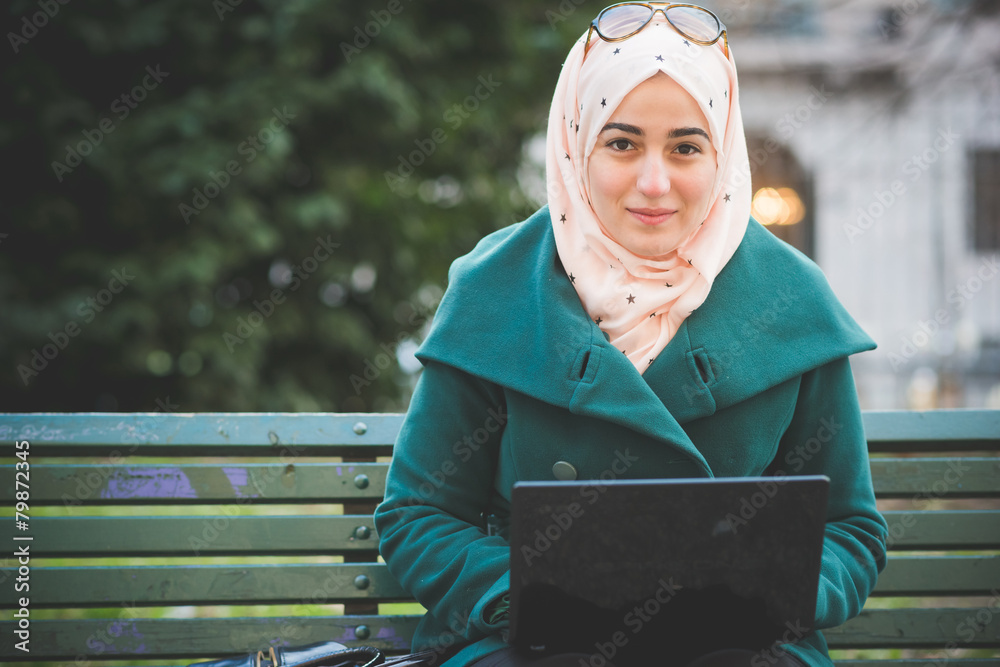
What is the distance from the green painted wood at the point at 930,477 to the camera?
230 centimetres

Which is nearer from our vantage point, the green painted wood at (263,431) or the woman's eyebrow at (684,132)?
the woman's eyebrow at (684,132)

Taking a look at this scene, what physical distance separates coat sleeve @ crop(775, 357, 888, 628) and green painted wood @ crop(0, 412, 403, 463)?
40.1 inches

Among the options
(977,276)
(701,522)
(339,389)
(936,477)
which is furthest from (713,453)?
(977,276)

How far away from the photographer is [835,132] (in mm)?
11273

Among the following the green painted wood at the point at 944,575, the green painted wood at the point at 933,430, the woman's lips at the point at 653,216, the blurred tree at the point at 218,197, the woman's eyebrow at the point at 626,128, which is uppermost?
the blurred tree at the point at 218,197

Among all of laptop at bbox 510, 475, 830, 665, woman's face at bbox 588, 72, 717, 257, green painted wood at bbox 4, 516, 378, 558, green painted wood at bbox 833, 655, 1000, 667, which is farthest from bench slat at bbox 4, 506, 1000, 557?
woman's face at bbox 588, 72, 717, 257

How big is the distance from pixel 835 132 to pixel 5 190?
9.73 metres

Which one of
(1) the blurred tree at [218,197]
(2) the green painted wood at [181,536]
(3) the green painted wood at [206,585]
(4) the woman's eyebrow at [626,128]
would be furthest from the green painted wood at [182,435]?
(1) the blurred tree at [218,197]

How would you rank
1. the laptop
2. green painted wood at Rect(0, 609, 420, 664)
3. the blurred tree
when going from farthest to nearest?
1. the blurred tree
2. green painted wood at Rect(0, 609, 420, 664)
3. the laptop

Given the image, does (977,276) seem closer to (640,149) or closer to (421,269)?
(421,269)

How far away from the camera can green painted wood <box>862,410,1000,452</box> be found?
2.33 m

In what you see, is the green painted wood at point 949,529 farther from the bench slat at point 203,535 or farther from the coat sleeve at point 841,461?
the coat sleeve at point 841,461

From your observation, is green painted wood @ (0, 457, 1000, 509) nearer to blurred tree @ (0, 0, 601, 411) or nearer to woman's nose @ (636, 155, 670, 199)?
woman's nose @ (636, 155, 670, 199)

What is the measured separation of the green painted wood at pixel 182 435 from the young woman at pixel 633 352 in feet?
1.56
